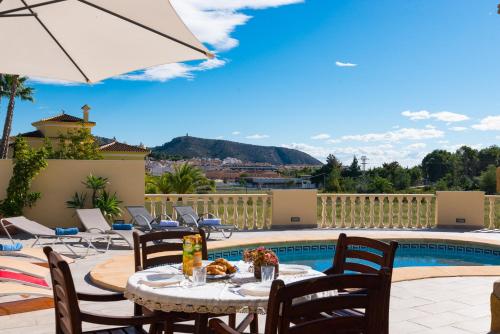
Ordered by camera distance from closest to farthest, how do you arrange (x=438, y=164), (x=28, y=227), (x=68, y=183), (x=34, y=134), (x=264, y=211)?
(x=28, y=227) < (x=68, y=183) < (x=264, y=211) < (x=34, y=134) < (x=438, y=164)

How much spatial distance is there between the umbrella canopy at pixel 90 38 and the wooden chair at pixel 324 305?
2.32 metres

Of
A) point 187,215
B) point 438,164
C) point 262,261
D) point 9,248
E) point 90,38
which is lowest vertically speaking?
point 9,248

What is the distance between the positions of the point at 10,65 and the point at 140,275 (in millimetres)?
2408

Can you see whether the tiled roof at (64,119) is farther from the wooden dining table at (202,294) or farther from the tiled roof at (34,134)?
the wooden dining table at (202,294)

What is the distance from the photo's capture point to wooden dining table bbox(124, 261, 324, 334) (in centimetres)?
263

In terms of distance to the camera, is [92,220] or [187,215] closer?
[92,220]

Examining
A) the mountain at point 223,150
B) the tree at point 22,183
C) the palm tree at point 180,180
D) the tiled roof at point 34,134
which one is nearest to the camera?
the tree at point 22,183

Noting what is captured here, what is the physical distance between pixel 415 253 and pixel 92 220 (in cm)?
635

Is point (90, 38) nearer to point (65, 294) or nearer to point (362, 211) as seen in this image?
point (65, 294)

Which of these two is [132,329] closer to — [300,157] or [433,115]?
[433,115]

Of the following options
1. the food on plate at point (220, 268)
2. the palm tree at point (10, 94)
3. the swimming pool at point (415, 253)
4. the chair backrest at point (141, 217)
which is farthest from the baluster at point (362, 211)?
the palm tree at point (10, 94)

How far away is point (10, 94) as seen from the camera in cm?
3441

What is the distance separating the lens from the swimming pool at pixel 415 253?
935cm

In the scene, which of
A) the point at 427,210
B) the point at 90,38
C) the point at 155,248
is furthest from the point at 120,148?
the point at 155,248
